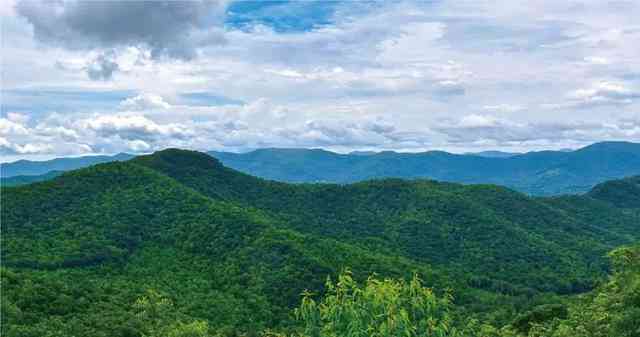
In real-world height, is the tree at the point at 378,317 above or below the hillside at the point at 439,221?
above

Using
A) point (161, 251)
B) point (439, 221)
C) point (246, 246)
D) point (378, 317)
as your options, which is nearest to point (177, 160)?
point (161, 251)

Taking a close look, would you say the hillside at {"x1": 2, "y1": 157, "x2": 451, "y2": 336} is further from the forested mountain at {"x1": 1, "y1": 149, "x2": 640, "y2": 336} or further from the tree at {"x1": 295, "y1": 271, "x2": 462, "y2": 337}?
the tree at {"x1": 295, "y1": 271, "x2": 462, "y2": 337}

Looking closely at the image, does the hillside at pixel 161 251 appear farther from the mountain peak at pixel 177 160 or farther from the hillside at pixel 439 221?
the mountain peak at pixel 177 160

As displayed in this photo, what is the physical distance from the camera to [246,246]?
104m

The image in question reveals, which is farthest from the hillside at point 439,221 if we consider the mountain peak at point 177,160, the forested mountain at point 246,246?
the forested mountain at point 246,246

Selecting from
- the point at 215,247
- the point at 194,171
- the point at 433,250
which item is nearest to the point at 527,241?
the point at 433,250

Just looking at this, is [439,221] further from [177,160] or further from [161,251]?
[177,160]

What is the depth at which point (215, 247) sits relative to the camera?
10550 centimetres

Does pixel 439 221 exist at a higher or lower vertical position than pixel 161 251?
lower

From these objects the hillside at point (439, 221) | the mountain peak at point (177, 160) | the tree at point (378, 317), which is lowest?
the hillside at point (439, 221)

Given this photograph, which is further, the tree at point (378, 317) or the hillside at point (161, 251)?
the hillside at point (161, 251)

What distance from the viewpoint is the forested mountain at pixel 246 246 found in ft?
214

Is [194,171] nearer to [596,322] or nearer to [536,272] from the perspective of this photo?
[536,272]

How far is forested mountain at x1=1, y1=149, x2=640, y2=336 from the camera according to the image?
65250 millimetres
